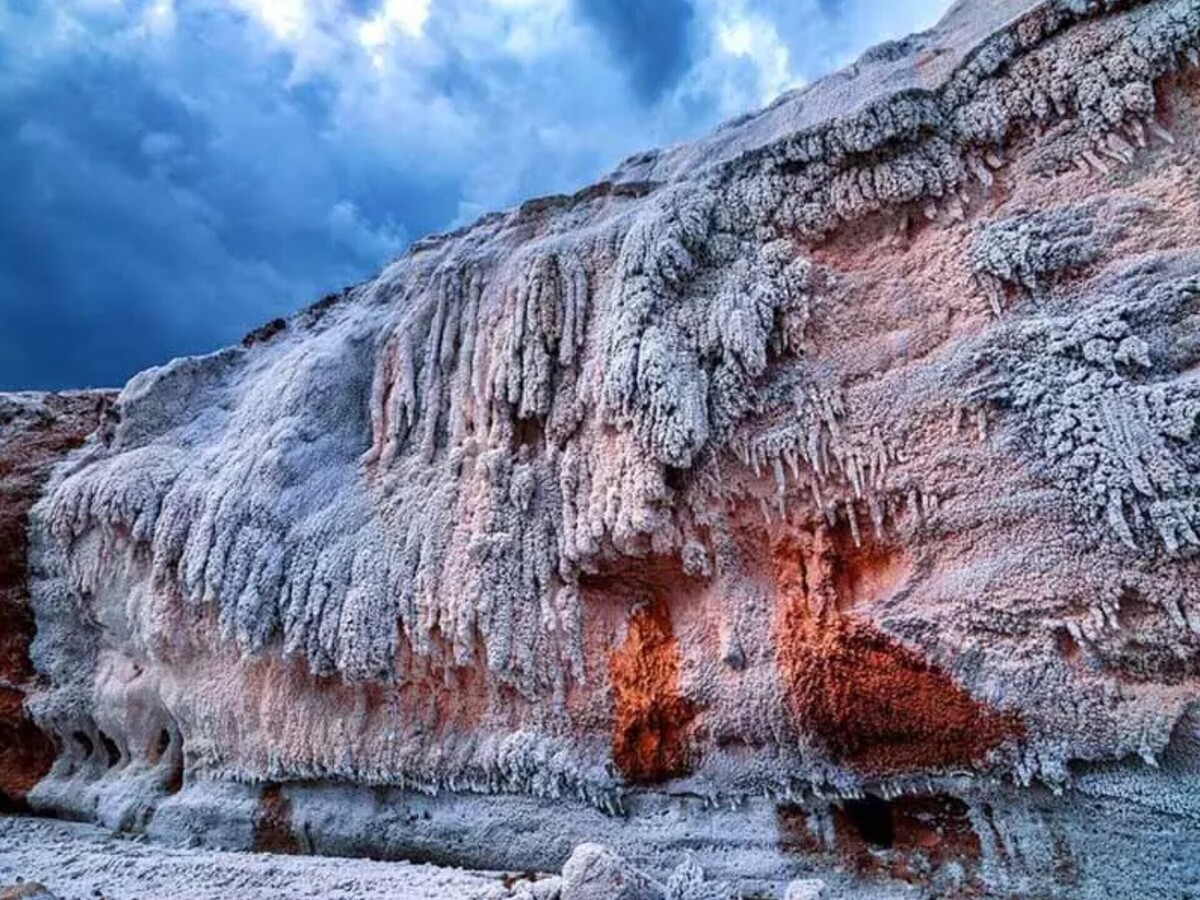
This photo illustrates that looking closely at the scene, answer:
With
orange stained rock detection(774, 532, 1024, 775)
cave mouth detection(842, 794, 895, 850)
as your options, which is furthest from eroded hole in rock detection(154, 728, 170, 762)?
cave mouth detection(842, 794, 895, 850)

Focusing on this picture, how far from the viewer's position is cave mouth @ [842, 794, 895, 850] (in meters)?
2.56

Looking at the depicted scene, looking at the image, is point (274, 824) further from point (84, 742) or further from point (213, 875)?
point (84, 742)

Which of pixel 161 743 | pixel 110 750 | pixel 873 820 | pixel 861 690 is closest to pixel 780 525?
pixel 861 690

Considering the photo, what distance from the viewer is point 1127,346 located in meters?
2.30

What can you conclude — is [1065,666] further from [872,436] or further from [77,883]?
[77,883]

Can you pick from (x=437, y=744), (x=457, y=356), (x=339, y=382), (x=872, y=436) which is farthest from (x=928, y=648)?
(x=339, y=382)

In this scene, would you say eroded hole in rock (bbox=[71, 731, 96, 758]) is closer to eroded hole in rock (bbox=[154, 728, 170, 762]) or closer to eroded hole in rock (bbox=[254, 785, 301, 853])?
eroded hole in rock (bbox=[154, 728, 170, 762])

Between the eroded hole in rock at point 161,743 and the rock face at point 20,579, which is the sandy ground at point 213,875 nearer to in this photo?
the eroded hole in rock at point 161,743

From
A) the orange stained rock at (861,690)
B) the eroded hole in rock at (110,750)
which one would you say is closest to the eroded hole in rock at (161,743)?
the eroded hole in rock at (110,750)

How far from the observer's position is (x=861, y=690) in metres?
2.57

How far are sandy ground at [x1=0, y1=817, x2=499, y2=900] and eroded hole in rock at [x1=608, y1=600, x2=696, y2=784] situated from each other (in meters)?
0.70

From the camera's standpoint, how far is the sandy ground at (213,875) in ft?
9.60

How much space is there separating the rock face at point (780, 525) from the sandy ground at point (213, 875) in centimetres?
23

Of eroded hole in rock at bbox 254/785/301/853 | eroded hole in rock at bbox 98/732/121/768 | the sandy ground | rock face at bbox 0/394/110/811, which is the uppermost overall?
rock face at bbox 0/394/110/811
